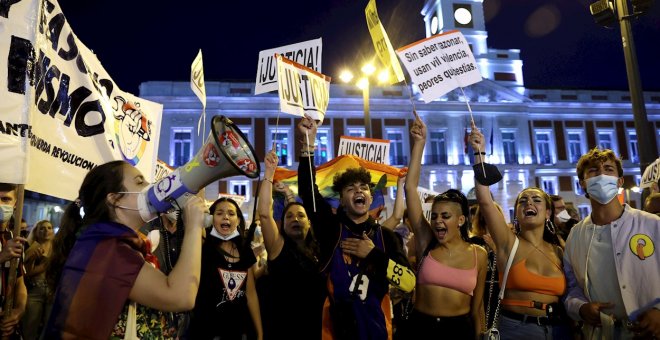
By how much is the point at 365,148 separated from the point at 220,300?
7.37m

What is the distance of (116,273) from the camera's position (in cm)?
205

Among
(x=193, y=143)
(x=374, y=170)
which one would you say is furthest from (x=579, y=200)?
(x=374, y=170)

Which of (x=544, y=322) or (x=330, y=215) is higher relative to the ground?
(x=330, y=215)

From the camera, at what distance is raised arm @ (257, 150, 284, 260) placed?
402 cm

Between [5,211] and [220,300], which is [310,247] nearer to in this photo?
[220,300]

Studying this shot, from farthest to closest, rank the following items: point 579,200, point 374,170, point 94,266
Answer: point 579,200 → point 374,170 → point 94,266

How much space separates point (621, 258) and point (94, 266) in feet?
10.6

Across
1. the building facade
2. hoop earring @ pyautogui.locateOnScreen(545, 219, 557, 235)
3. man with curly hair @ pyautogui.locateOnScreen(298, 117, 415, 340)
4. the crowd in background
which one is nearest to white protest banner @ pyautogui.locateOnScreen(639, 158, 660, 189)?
hoop earring @ pyautogui.locateOnScreen(545, 219, 557, 235)

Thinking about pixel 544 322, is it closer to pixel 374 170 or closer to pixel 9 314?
pixel 9 314

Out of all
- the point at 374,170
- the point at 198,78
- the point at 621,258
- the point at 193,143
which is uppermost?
the point at 193,143

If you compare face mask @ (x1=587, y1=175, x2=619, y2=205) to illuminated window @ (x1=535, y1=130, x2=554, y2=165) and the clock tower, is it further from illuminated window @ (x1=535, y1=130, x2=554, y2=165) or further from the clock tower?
the clock tower

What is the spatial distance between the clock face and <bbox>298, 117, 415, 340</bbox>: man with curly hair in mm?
41806

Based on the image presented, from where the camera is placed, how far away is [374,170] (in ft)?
33.7

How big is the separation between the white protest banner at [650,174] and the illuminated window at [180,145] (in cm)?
2982
